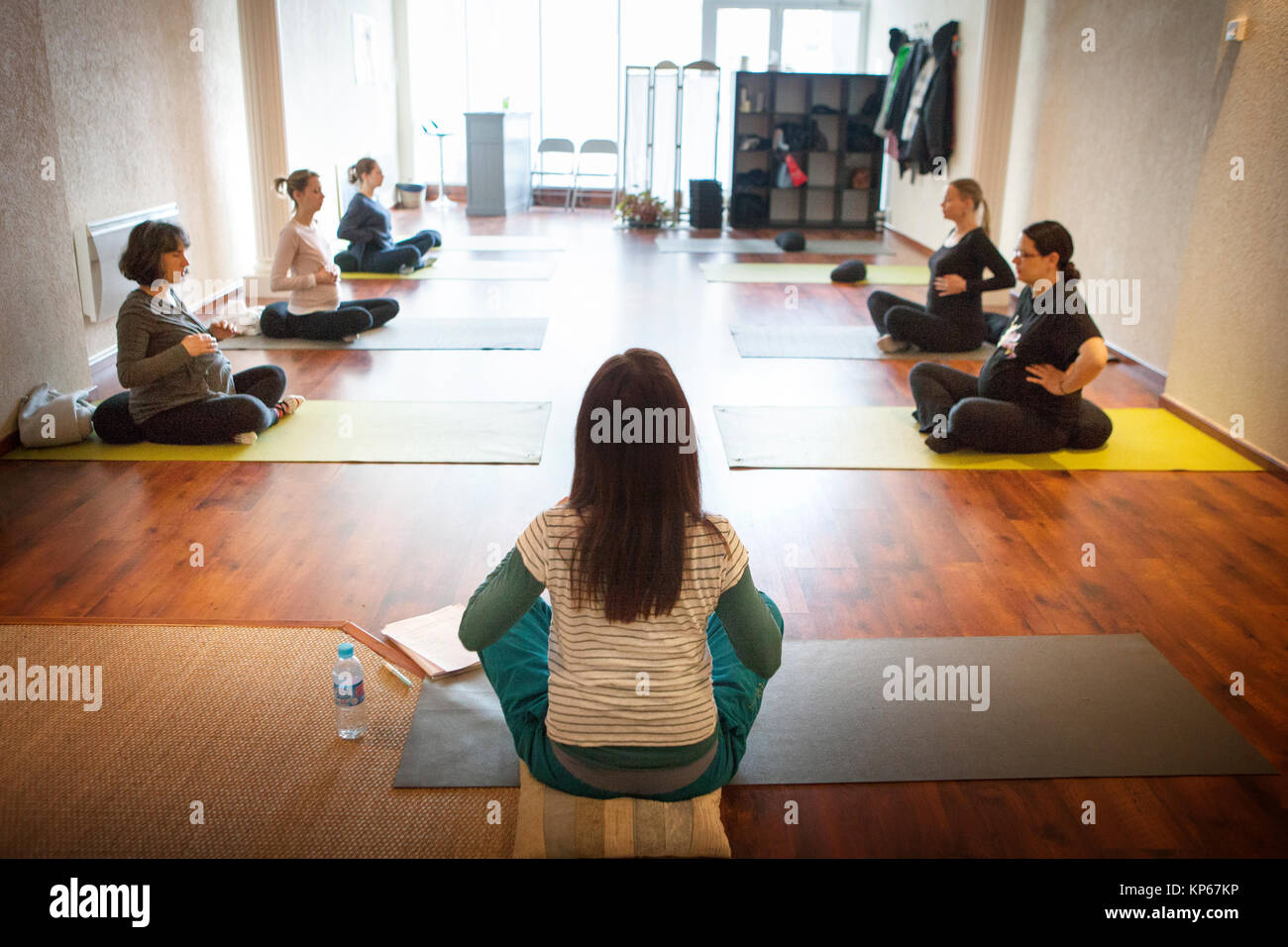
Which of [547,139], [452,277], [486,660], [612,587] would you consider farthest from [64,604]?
[547,139]

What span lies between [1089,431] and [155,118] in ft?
15.2

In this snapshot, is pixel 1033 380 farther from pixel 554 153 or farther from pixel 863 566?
pixel 554 153

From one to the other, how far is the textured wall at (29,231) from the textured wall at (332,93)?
2708 mm

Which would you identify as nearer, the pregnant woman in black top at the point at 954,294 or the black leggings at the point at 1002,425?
the black leggings at the point at 1002,425

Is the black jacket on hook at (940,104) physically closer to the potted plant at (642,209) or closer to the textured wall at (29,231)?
the potted plant at (642,209)

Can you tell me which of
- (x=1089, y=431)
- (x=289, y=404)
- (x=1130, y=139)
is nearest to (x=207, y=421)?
Answer: (x=289, y=404)

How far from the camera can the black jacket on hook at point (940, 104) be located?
8.40 m

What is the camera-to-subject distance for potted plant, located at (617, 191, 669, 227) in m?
9.83

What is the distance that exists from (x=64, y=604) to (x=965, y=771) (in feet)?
7.18

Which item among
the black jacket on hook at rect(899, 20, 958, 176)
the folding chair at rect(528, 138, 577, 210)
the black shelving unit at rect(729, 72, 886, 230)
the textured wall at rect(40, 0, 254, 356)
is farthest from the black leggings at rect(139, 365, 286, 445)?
the folding chair at rect(528, 138, 577, 210)

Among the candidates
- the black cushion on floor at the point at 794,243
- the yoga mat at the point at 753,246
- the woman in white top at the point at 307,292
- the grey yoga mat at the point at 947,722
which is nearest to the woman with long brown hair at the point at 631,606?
the grey yoga mat at the point at 947,722

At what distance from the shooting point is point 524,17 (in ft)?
38.6

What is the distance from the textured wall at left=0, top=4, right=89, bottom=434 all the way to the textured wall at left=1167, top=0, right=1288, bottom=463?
4263 mm

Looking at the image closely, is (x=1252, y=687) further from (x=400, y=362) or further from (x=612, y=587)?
(x=400, y=362)
